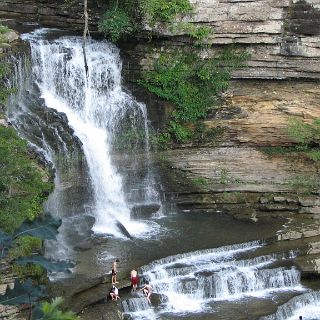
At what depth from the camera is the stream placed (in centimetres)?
1800

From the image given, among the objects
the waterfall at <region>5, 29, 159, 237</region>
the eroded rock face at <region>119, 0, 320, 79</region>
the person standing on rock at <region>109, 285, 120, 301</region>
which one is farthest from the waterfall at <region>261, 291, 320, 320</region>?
the eroded rock face at <region>119, 0, 320, 79</region>

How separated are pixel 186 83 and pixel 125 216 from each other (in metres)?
5.67

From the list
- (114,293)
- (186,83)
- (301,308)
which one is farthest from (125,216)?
(301,308)

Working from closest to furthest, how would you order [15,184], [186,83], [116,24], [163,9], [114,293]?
[15,184] < [114,293] < [163,9] < [116,24] < [186,83]

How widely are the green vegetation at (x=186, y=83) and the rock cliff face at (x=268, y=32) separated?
22.1 inches

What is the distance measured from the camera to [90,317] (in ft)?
54.3

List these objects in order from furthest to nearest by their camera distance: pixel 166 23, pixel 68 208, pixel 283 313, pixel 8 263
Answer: pixel 166 23 → pixel 68 208 → pixel 283 313 → pixel 8 263

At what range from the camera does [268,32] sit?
941 inches

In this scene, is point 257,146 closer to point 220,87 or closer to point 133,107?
point 220,87

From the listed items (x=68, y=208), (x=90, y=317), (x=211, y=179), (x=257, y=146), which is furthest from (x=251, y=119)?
(x=90, y=317)

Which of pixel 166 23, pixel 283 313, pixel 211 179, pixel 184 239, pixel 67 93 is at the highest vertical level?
pixel 166 23

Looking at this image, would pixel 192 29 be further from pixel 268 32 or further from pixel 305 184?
pixel 305 184

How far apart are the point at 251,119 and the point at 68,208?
7.69 meters

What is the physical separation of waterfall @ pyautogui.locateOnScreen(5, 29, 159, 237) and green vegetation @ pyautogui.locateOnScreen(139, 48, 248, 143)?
108 cm
